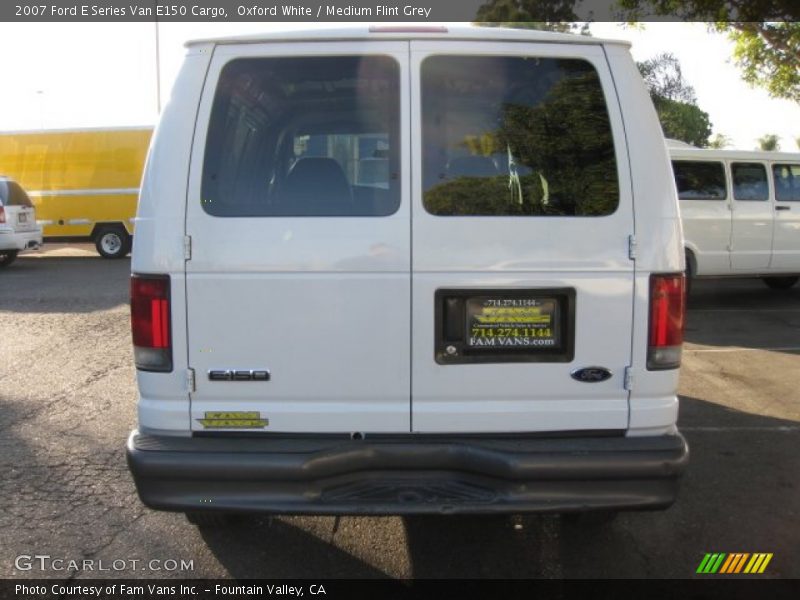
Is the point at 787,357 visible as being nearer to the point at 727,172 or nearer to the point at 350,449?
the point at 727,172

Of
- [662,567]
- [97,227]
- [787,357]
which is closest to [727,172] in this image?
[787,357]

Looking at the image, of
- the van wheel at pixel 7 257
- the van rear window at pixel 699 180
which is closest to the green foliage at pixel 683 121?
the van rear window at pixel 699 180

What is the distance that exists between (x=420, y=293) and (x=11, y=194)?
13.8 m

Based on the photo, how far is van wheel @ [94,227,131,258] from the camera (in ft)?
58.0

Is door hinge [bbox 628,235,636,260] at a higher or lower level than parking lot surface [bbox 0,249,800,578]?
higher

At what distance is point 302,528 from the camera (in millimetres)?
3867

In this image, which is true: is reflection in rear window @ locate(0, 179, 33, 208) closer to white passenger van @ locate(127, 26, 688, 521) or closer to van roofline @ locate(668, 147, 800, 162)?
van roofline @ locate(668, 147, 800, 162)

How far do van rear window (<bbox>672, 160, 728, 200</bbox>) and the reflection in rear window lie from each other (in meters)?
11.7

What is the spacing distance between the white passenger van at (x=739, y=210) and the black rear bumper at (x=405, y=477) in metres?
7.83

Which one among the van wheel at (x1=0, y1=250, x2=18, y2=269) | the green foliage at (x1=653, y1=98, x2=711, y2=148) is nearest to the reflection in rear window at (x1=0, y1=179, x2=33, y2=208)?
the van wheel at (x1=0, y1=250, x2=18, y2=269)

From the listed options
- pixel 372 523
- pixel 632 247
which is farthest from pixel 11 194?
pixel 632 247

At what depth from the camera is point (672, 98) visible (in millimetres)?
27516

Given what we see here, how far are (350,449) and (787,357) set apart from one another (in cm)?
615

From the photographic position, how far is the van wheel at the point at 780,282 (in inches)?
473
